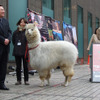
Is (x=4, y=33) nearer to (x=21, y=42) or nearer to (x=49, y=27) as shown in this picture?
(x=21, y=42)

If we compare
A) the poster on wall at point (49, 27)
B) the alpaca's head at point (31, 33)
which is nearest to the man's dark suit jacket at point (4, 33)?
the alpaca's head at point (31, 33)

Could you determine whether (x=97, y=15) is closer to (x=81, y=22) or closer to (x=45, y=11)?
(x=81, y=22)

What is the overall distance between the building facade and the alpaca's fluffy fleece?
484 centimetres

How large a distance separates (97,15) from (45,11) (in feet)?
55.2

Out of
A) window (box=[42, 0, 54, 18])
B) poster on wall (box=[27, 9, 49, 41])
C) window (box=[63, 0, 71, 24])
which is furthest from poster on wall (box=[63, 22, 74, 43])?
poster on wall (box=[27, 9, 49, 41])

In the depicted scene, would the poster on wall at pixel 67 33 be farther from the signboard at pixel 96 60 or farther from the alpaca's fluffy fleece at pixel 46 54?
the alpaca's fluffy fleece at pixel 46 54

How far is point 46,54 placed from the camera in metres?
7.51

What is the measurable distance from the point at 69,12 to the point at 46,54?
1436 cm

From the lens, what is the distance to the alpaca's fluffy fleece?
7.39 meters

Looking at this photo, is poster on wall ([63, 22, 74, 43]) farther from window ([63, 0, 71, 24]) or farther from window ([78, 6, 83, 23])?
window ([78, 6, 83, 23])

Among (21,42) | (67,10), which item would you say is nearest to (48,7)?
(67,10)

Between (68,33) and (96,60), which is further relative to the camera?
(68,33)

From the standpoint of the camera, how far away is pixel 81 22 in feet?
80.2

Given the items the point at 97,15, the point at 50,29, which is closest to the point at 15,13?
the point at 50,29
